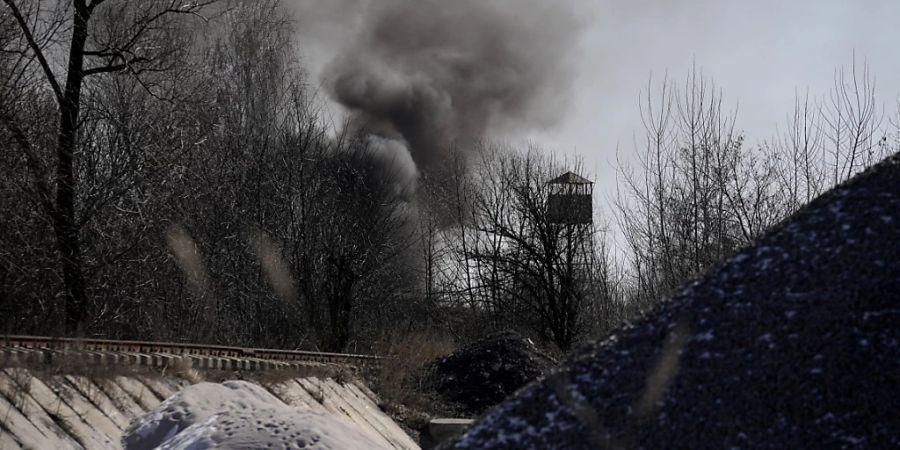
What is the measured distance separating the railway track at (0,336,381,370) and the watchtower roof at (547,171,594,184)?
1697 cm

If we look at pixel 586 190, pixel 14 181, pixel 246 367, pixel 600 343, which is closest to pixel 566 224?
pixel 586 190

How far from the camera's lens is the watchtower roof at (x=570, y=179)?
26.5 m

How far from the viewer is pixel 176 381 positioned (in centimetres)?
669

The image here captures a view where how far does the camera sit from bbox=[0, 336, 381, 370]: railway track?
19.1 ft

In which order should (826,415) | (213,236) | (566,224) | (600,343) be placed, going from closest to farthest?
(826,415), (600,343), (213,236), (566,224)

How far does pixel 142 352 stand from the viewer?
7430 millimetres

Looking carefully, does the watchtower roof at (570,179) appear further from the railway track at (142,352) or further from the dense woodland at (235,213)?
the railway track at (142,352)

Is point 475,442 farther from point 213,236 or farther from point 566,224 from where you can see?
point 566,224

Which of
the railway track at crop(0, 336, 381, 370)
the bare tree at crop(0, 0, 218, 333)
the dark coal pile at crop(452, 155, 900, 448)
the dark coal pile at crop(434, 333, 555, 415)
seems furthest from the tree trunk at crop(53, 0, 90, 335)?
the dark coal pile at crop(452, 155, 900, 448)

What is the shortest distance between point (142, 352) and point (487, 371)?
6708 mm

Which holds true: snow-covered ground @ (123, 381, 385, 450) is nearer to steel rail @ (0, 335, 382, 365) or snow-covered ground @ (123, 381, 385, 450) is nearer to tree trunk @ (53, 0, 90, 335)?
steel rail @ (0, 335, 382, 365)

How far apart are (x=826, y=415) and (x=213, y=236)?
22555 millimetres

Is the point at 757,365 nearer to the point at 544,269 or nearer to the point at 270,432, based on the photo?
the point at 270,432

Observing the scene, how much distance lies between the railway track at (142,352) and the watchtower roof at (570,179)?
1697 cm
